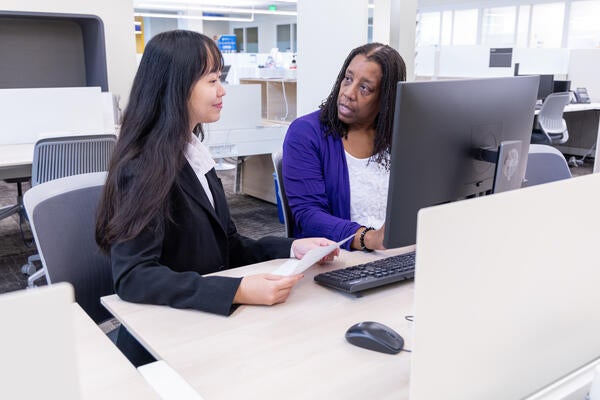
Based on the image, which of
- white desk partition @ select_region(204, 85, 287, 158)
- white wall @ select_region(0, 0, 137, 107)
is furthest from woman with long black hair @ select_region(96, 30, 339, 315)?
white wall @ select_region(0, 0, 137, 107)

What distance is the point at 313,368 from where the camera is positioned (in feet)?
2.84

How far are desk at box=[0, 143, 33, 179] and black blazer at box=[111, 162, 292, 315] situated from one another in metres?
1.84

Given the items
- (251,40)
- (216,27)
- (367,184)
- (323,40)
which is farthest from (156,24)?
(367,184)

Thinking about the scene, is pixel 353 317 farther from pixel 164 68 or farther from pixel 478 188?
pixel 164 68

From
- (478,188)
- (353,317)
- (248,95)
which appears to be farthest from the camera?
(248,95)

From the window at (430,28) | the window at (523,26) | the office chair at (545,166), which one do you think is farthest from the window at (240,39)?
the office chair at (545,166)

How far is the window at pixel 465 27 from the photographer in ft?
37.1

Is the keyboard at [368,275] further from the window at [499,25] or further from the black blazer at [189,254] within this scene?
the window at [499,25]

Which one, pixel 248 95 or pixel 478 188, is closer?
pixel 478 188

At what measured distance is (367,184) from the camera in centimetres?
166

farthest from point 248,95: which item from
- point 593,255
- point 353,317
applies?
point 593,255

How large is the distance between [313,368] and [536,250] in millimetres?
403

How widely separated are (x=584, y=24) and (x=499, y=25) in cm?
170

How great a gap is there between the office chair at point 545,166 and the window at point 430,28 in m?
10.5
